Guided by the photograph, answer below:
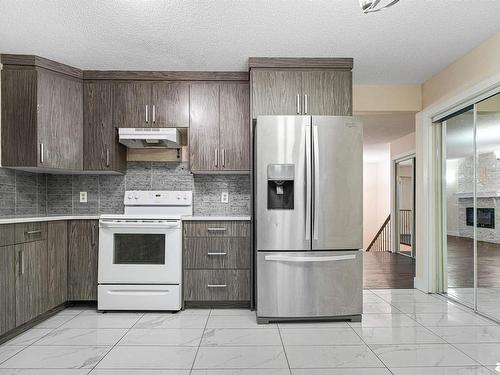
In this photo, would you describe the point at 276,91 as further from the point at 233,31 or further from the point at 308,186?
the point at 308,186

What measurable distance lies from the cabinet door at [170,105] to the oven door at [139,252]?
1013mm

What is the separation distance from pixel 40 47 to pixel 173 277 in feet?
7.55

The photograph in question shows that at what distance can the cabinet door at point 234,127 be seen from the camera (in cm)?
364

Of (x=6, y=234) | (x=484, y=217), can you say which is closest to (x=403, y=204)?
(x=484, y=217)

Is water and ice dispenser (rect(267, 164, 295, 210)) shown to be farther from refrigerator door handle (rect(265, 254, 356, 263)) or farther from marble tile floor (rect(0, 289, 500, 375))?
marble tile floor (rect(0, 289, 500, 375))

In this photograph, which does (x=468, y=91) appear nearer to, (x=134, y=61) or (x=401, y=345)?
(x=401, y=345)

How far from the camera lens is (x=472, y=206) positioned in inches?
135

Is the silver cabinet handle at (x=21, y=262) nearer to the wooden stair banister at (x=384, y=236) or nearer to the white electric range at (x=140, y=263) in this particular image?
the white electric range at (x=140, y=263)

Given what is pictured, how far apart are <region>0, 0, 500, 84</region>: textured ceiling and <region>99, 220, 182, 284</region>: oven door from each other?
1.52 m

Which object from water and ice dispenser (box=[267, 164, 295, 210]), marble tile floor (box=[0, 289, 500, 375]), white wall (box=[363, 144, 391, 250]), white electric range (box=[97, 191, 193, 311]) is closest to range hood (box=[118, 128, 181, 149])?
white electric range (box=[97, 191, 193, 311])

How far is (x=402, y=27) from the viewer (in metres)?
2.78

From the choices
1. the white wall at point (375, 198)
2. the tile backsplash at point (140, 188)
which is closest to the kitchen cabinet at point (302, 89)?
the tile backsplash at point (140, 188)

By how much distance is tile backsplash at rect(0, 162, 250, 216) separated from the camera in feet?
12.9

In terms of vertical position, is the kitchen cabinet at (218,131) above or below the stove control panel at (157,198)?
above
